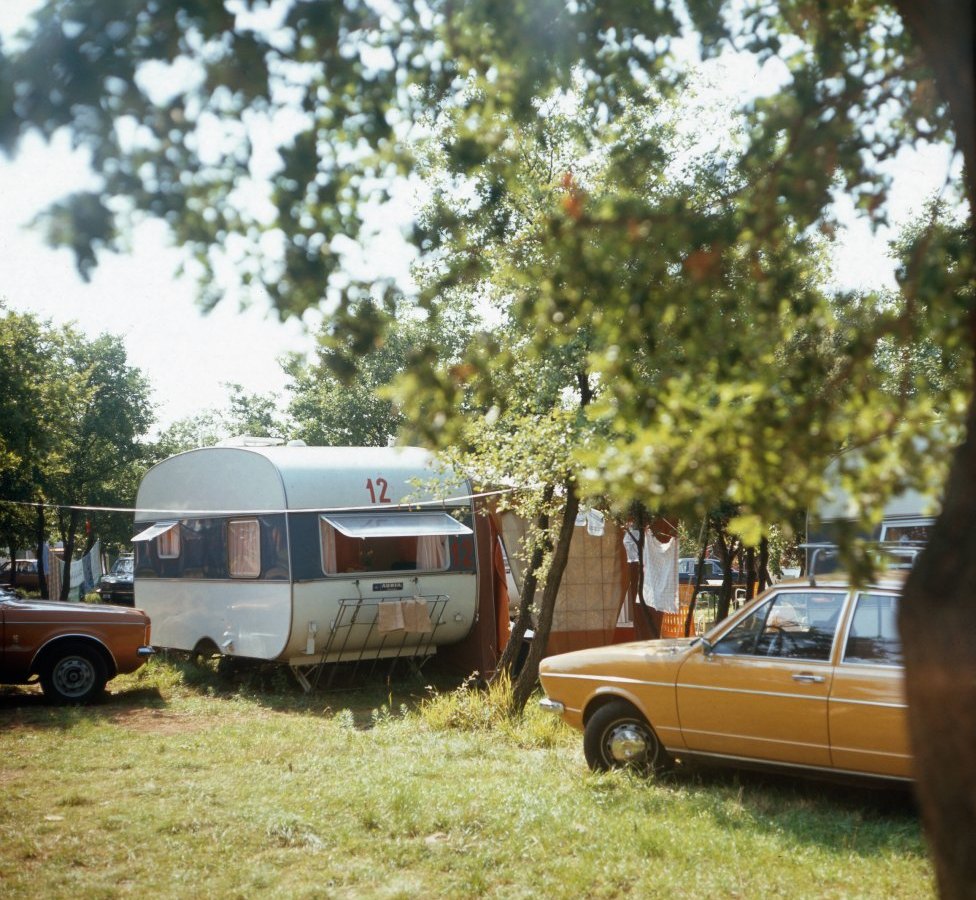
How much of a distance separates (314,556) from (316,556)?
26 millimetres

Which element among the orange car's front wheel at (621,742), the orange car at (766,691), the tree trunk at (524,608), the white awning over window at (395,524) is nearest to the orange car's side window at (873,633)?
the orange car at (766,691)

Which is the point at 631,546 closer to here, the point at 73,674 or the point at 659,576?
the point at 659,576

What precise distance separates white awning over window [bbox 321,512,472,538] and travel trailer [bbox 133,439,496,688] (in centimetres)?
2

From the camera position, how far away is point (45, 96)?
3.06m

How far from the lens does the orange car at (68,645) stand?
1193 cm

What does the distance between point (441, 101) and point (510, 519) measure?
36.0ft

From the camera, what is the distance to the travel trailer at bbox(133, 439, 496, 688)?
12977mm

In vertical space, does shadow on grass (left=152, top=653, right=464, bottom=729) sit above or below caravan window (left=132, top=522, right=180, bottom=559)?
below

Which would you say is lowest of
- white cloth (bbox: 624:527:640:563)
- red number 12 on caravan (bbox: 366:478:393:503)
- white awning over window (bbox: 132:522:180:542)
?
white cloth (bbox: 624:527:640:563)

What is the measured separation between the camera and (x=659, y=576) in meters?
14.8

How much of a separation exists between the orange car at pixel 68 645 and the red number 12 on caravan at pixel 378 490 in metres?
3.08

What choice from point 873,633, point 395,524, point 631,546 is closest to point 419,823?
point 873,633

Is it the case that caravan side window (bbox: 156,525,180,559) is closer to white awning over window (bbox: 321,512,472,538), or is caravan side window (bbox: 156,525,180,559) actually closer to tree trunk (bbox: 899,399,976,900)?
white awning over window (bbox: 321,512,472,538)

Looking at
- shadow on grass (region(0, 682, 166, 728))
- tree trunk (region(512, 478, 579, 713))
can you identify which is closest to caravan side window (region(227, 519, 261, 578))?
shadow on grass (region(0, 682, 166, 728))
